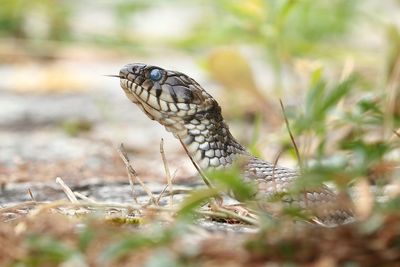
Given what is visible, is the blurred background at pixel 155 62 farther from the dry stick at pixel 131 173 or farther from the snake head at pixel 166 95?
the dry stick at pixel 131 173

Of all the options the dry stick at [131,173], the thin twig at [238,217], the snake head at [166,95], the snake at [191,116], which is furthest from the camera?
the snake head at [166,95]

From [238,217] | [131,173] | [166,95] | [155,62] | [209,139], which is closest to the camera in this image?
[238,217]

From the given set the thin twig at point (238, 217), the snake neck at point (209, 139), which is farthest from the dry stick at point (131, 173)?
the snake neck at point (209, 139)

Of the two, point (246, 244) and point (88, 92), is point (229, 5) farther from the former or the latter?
point (246, 244)

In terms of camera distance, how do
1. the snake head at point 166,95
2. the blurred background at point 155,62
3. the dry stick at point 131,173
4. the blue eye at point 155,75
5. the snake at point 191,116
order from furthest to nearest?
the blurred background at point 155,62
the blue eye at point 155,75
the snake head at point 166,95
the snake at point 191,116
the dry stick at point 131,173

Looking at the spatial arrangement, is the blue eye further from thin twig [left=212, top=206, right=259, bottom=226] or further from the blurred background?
thin twig [left=212, top=206, right=259, bottom=226]

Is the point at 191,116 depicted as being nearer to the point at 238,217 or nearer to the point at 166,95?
the point at 166,95

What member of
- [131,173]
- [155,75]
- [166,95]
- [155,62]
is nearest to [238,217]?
[131,173]

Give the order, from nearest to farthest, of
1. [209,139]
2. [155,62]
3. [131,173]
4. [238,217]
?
[238,217], [131,173], [209,139], [155,62]
